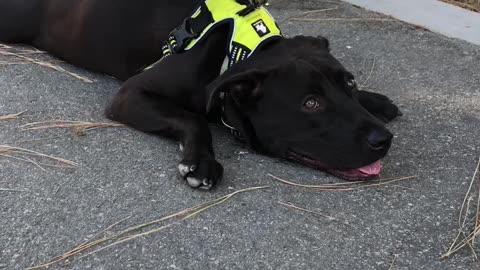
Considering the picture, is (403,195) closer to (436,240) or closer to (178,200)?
(436,240)

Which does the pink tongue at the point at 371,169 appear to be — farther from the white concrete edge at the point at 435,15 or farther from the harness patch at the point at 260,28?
the white concrete edge at the point at 435,15

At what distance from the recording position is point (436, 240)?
2465mm

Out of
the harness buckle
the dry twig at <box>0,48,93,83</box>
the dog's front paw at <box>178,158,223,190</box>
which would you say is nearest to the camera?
the dog's front paw at <box>178,158,223,190</box>

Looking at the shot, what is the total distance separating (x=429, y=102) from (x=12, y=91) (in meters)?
2.06

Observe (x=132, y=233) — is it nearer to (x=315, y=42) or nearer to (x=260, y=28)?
(x=260, y=28)

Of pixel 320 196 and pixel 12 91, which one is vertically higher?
pixel 320 196

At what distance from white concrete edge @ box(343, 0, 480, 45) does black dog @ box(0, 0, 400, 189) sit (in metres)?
1.35

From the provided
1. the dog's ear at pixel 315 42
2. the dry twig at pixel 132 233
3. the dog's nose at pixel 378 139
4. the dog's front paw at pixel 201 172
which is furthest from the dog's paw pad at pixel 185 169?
the dog's ear at pixel 315 42

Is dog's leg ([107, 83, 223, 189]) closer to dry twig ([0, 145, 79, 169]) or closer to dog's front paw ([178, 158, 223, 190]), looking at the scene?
dog's front paw ([178, 158, 223, 190])

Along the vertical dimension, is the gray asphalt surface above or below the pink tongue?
below

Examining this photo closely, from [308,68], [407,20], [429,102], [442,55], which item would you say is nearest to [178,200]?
[308,68]

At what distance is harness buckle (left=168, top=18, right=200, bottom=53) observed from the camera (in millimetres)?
3152

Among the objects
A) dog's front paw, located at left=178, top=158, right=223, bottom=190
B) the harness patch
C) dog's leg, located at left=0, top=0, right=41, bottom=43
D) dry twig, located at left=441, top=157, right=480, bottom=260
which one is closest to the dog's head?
the harness patch

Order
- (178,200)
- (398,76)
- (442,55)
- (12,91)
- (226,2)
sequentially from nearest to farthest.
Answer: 1. (178,200)
2. (226,2)
3. (12,91)
4. (398,76)
5. (442,55)
